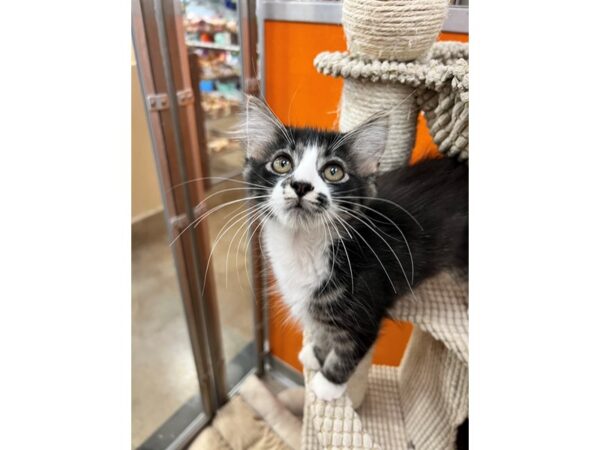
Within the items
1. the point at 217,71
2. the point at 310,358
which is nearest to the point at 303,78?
the point at 217,71

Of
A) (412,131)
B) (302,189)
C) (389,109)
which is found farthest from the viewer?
(412,131)

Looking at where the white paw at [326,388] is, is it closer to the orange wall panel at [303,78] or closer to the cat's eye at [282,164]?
the orange wall panel at [303,78]

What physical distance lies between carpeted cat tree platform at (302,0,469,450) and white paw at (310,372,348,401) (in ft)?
0.04

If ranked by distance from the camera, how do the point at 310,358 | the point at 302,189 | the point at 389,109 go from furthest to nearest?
the point at 310,358 → the point at 389,109 → the point at 302,189

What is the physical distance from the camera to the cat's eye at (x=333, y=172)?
564mm

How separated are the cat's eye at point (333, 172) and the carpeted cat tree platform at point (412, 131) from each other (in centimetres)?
16

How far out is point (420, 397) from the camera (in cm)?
88

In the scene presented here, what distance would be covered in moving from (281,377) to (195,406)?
402 mm

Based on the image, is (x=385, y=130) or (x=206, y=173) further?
(x=206, y=173)

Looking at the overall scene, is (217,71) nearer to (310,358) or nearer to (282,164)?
(282,164)

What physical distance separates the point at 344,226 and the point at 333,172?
0.32 feet

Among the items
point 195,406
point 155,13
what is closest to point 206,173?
point 155,13
